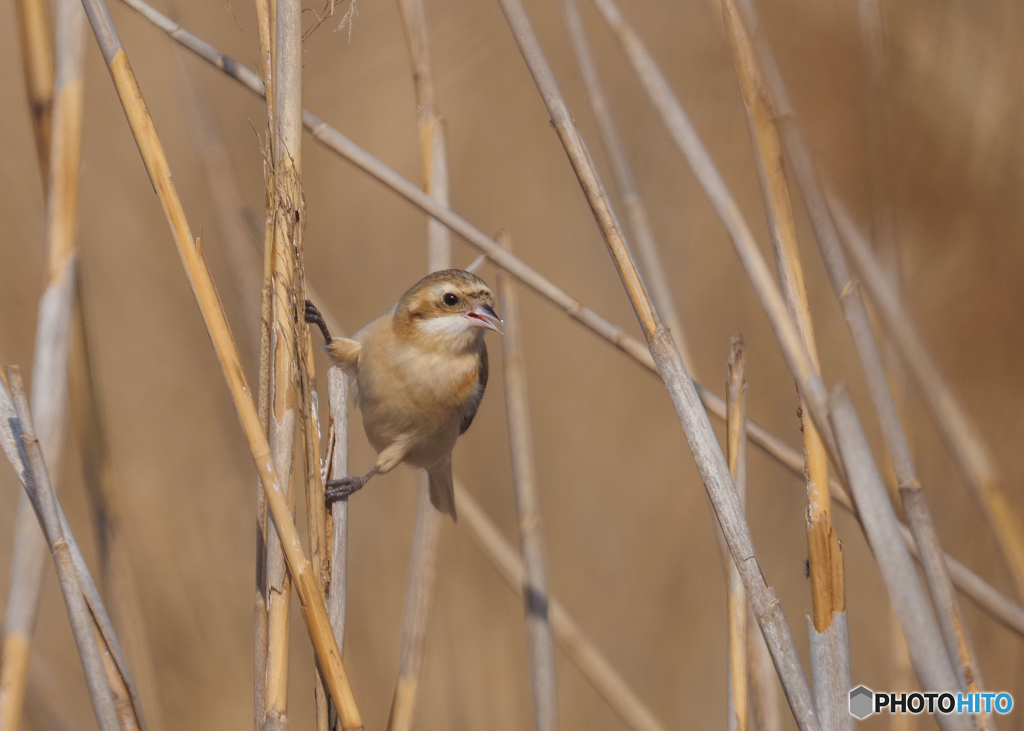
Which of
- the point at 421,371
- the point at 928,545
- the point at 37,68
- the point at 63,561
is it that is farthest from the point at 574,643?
the point at 37,68

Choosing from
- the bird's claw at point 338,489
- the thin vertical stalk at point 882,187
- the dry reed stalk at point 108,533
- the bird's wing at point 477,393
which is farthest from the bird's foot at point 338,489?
the thin vertical stalk at point 882,187

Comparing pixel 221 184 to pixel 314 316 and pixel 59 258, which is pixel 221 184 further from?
pixel 59 258

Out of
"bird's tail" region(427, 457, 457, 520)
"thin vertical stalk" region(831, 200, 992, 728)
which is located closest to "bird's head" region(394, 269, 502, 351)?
"bird's tail" region(427, 457, 457, 520)

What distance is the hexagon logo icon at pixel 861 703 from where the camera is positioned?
5.13 feet

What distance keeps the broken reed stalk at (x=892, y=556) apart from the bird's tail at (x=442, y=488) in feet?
4.44

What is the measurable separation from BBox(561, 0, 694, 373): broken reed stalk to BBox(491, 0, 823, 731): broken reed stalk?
50 centimetres

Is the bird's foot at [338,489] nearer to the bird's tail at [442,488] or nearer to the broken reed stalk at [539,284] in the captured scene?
the bird's tail at [442,488]

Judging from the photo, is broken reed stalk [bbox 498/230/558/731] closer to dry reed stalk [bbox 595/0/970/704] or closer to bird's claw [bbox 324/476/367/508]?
bird's claw [bbox 324/476/367/508]

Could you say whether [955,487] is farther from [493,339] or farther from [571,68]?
[571,68]

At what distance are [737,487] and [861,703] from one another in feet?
1.84

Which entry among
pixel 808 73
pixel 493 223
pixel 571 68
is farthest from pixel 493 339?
pixel 808 73

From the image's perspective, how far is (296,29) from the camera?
4.17 feet

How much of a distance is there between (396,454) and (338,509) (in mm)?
675

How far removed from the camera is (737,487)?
149 centimetres
